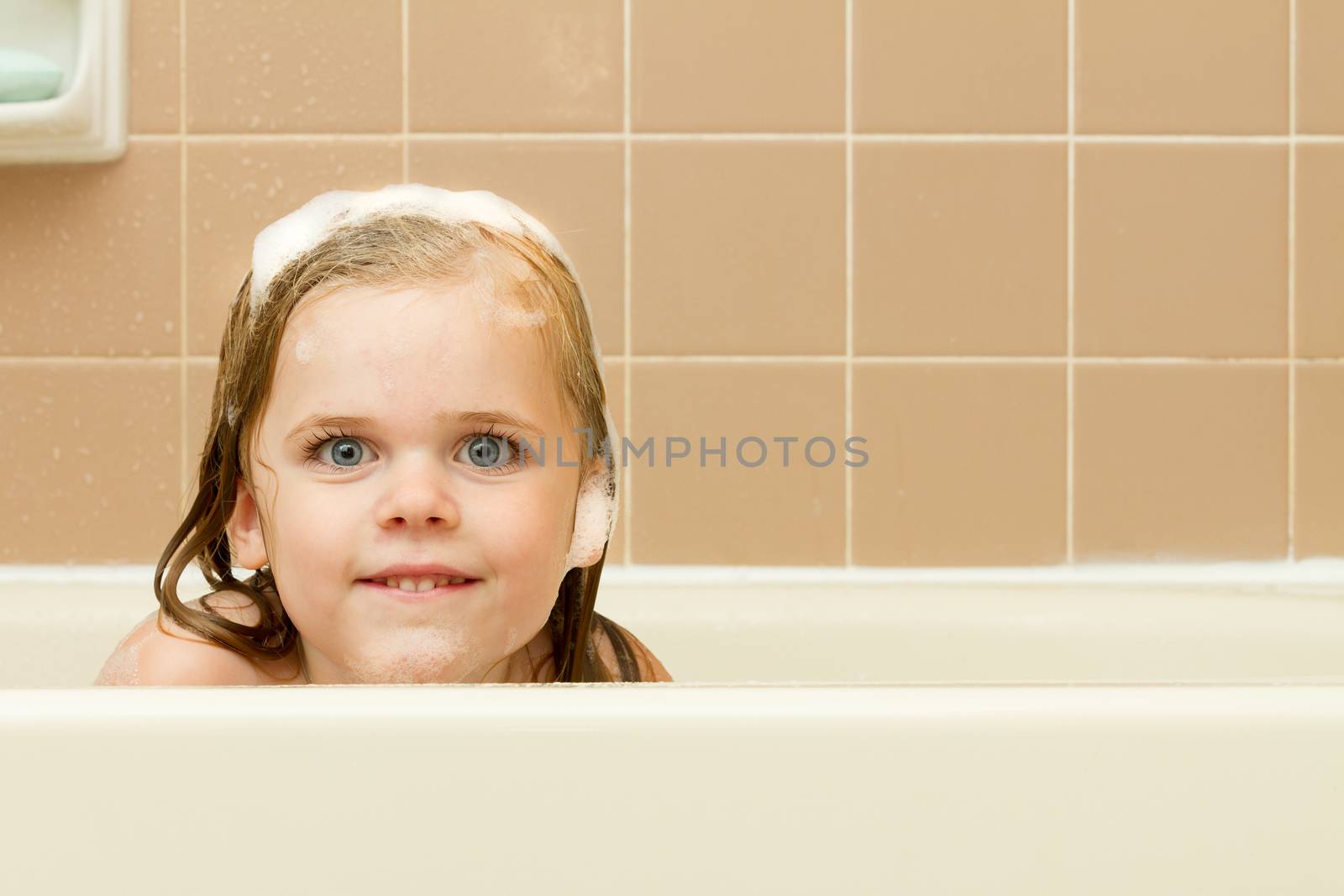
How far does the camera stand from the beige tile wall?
1428mm

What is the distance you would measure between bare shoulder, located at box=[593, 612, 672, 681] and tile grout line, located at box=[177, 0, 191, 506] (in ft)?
2.05

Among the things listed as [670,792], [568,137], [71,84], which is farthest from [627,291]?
[670,792]

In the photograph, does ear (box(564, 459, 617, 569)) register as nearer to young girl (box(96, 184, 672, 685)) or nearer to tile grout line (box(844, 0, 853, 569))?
young girl (box(96, 184, 672, 685))

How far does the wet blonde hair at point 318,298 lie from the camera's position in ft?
2.68

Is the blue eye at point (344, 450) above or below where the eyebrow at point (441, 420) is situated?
below

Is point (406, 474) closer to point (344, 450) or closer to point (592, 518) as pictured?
point (344, 450)

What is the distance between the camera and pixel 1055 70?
56.8 inches

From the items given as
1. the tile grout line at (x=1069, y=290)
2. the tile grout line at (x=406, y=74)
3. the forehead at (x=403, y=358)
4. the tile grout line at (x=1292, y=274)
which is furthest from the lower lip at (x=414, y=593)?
the tile grout line at (x=1292, y=274)

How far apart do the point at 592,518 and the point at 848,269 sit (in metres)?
0.62

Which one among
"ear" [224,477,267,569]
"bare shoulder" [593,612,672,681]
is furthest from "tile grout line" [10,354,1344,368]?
"ear" [224,477,267,569]

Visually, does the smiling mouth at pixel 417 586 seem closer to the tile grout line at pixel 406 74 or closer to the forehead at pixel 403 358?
the forehead at pixel 403 358

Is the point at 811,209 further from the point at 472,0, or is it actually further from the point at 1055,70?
the point at 472,0

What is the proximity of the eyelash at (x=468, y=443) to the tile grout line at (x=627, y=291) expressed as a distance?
642 mm

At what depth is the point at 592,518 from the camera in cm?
93
